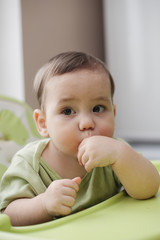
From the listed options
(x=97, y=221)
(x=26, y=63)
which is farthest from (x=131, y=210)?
(x=26, y=63)

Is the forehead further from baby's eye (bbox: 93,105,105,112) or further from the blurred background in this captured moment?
the blurred background

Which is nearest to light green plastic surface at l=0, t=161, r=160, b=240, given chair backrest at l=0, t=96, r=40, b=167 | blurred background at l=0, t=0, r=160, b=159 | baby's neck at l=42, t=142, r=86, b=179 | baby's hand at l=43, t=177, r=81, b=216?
baby's hand at l=43, t=177, r=81, b=216

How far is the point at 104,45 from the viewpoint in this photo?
99.3 inches

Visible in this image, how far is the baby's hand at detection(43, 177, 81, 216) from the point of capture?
0.50 meters

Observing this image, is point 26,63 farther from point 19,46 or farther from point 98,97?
point 98,97

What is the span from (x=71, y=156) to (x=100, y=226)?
232 millimetres

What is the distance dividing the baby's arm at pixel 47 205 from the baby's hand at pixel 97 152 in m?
0.03

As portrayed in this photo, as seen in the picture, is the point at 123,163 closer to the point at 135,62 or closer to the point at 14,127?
the point at 14,127

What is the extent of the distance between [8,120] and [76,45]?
1383 millimetres

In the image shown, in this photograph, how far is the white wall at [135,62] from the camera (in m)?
2.21

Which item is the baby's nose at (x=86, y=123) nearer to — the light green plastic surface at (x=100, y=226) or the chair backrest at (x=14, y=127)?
the light green plastic surface at (x=100, y=226)

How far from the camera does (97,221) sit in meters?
0.45

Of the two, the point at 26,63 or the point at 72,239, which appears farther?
the point at 26,63

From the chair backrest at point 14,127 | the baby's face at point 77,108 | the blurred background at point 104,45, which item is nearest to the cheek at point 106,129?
the baby's face at point 77,108
